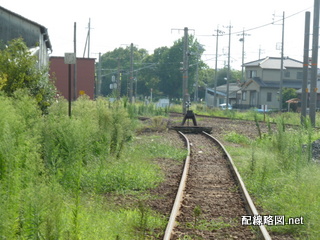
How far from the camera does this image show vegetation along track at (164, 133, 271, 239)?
25.9 feet

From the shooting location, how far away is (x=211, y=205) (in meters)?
9.86

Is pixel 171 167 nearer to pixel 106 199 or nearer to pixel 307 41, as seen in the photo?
pixel 106 199

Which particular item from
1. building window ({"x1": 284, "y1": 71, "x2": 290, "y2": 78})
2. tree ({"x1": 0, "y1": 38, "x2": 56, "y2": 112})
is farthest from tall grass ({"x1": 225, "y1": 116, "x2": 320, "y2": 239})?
building window ({"x1": 284, "y1": 71, "x2": 290, "y2": 78})

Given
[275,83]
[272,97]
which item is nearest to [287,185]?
[272,97]

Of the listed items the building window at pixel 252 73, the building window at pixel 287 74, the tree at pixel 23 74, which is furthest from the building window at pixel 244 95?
the tree at pixel 23 74

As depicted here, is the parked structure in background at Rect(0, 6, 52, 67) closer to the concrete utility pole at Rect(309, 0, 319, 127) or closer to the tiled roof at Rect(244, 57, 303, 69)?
the concrete utility pole at Rect(309, 0, 319, 127)

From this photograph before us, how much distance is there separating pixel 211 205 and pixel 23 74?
8165 mm

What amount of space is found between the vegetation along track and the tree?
16.2 ft

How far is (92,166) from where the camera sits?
42.4ft

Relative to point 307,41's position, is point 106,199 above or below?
below

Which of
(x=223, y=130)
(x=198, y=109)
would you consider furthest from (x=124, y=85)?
(x=223, y=130)

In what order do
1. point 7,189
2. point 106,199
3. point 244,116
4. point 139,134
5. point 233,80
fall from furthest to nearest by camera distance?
point 233,80 < point 244,116 < point 139,134 < point 106,199 < point 7,189

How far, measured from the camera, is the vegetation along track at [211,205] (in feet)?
25.9

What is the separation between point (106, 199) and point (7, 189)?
3659 mm
